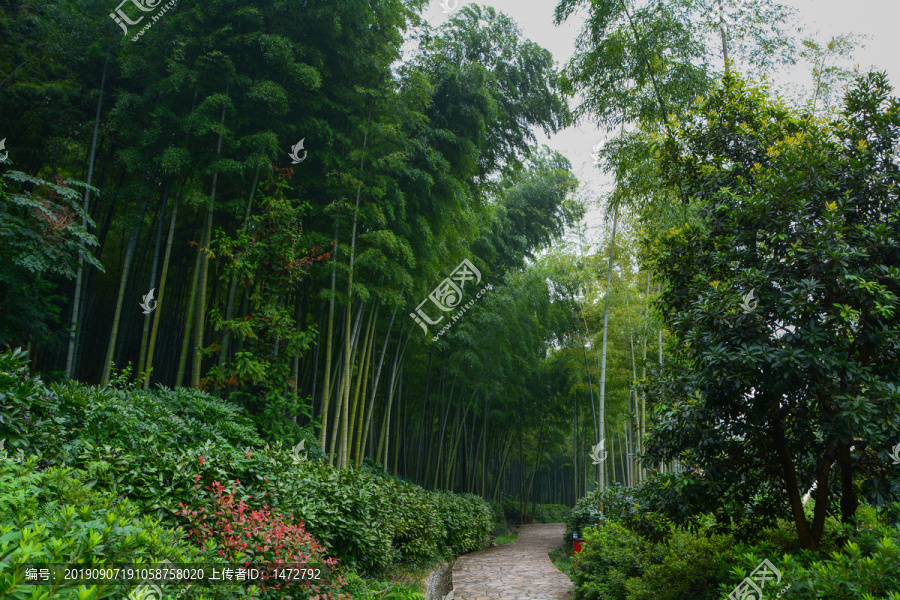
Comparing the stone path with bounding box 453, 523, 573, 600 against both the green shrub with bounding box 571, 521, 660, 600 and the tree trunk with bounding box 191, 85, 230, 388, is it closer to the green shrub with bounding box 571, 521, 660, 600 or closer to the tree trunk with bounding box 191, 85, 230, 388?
the green shrub with bounding box 571, 521, 660, 600

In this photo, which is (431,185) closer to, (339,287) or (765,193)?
(339,287)

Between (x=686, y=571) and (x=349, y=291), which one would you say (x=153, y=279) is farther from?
(x=686, y=571)

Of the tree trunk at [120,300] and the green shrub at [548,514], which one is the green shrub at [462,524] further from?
the green shrub at [548,514]

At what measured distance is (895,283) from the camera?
2488mm

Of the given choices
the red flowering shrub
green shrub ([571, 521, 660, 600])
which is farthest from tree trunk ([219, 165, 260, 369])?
green shrub ([571, 521, 660, 600])

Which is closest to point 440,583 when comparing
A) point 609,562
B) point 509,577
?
point 509,577

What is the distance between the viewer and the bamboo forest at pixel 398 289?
238cm

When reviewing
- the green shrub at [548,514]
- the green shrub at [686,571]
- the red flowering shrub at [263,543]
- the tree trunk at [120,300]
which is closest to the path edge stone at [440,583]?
the green shrub at [686,571]

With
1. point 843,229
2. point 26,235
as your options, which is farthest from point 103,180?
point 843,229

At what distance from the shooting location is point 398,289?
20.8 feet

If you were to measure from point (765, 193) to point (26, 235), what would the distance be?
4987 mm

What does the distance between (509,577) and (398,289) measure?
361cm

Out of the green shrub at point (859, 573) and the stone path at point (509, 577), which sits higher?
the green shrub at point (859, 573)

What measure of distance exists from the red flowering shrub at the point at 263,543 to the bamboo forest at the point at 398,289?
0.08 ft
